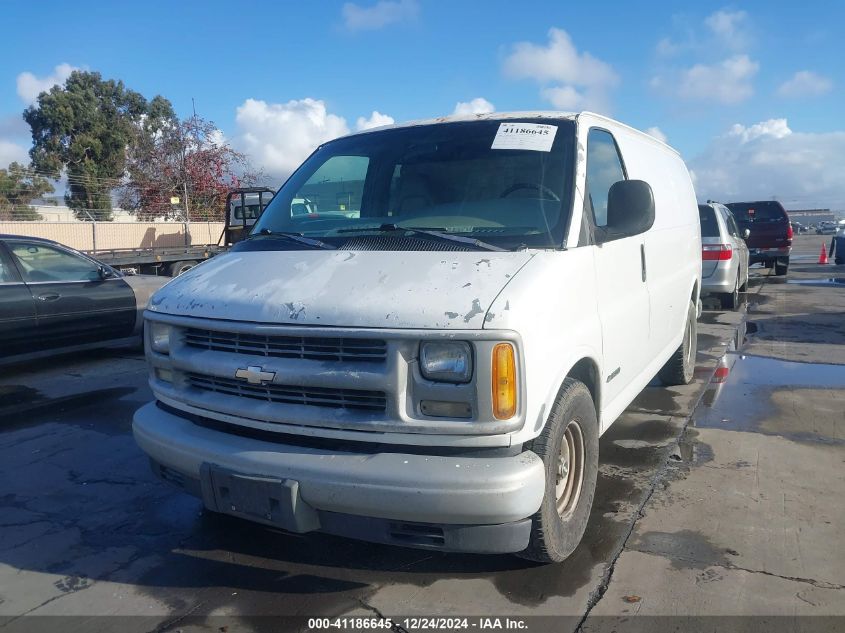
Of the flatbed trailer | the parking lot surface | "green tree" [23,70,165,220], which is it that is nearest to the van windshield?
the parking lot surface

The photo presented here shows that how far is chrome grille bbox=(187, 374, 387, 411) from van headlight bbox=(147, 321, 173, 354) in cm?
41

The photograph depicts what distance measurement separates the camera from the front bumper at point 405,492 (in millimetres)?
2717

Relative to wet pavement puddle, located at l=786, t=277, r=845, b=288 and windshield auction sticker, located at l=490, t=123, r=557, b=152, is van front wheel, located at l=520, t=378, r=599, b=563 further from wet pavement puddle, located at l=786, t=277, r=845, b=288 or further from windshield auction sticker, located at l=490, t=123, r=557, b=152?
wet pavement puddle, located at l=786, t=277, r=845, b=288

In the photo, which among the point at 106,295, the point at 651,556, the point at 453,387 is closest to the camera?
the point at 453,387

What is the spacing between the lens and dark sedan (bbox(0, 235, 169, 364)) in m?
7.36

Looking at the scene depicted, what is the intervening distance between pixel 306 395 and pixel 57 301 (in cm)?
582

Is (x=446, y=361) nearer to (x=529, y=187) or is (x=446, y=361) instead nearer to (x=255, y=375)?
(x=255, y=375)

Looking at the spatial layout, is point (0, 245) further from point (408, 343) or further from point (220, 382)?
point (408, 343)

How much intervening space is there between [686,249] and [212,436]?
4413 mm

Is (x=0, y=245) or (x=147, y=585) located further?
(x=0, y=245)

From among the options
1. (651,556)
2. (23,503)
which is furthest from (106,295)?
(651,556)

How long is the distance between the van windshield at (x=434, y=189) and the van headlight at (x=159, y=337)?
77 centimetres

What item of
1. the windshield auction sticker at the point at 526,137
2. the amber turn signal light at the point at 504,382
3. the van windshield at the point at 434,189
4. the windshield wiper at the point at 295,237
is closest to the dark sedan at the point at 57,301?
the van windshield at the point at 434,189

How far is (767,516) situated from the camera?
393cm
